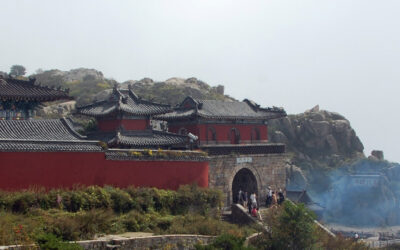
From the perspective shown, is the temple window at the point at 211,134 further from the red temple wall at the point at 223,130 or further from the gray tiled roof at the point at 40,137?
the gray tiled roof at the point at 40,137

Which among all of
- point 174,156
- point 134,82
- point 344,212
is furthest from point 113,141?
point 134,82

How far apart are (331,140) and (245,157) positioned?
29507mm

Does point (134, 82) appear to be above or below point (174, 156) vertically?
above

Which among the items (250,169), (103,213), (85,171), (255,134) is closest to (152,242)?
(103,213)

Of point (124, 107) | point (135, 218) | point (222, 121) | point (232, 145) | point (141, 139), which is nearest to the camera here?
point (135, 218)

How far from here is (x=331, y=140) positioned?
60.7 metres

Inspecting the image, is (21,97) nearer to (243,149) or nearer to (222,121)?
(222,121)

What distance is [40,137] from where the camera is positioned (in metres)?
23.5

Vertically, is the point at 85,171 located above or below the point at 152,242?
above

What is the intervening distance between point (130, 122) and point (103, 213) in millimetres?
10974

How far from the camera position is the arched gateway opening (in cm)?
3428

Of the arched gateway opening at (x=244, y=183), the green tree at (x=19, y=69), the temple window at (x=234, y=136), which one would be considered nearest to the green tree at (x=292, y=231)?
the arched gateway opening at (x=244, y=183)

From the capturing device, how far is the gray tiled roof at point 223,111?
34031mm

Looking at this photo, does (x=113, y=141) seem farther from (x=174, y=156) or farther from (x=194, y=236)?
(x=194, y=236)
